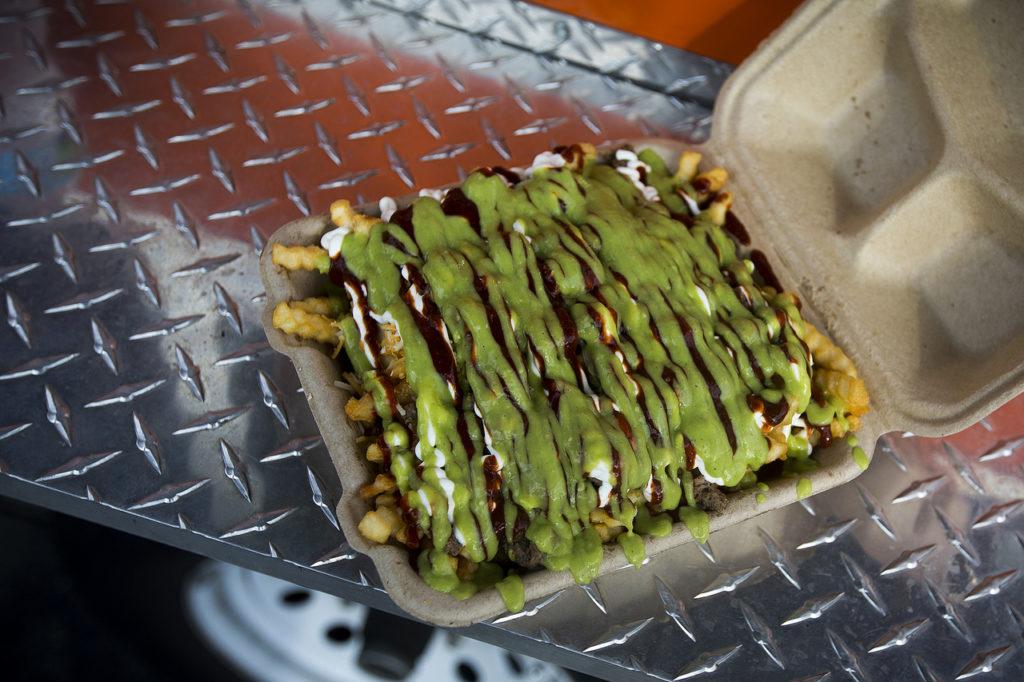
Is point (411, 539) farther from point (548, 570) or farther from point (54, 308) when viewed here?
point (54, 308)

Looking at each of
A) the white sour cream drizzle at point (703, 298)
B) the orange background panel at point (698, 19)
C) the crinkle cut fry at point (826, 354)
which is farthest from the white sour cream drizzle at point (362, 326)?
the orange background panel at point (698, 19)

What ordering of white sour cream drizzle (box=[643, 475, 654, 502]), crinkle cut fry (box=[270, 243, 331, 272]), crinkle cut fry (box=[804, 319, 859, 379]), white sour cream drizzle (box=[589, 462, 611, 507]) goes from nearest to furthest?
white sour cream drizzle (box=[589, 462, 611, 507]) < white sour cream drizzle (box=[643, 475, 654, 502]) < crinkle cut fry (box=[270, 243, 331, 272]) < crinkle cut fry (box=[804, 319, 859, 379])

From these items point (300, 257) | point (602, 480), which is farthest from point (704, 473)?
point (300, 257)

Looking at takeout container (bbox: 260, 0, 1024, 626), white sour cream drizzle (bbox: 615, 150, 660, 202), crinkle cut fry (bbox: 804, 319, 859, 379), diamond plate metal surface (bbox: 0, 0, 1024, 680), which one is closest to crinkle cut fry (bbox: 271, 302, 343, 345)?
takeout container (bbox: 260, 0, 1024, 626)

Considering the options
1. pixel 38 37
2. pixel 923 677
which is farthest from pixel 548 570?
pixel 38 37

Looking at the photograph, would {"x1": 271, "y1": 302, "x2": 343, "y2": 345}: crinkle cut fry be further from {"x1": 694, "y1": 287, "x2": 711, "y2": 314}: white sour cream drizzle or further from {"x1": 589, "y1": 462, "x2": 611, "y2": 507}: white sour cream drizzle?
{"x1": 694, "y1": 287, "x2": 711, "y2": 314}: white sour cream drizzle

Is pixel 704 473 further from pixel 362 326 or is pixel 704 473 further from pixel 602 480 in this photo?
pixel 362 326

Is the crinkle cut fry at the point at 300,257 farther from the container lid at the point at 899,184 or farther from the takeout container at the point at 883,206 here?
the container lid at the point at 899,184
